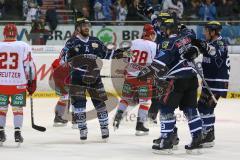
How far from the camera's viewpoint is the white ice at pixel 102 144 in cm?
895

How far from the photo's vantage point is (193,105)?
902 cm

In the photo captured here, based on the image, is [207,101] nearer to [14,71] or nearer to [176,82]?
[176,82]

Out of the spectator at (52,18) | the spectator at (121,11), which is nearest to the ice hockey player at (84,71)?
the spectator at (52,18)

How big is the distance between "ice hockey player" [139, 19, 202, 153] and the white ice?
28cm

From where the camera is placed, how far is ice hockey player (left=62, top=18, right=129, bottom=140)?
10.0m

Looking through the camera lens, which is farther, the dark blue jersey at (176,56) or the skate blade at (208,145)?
the skate blade at (208,145)

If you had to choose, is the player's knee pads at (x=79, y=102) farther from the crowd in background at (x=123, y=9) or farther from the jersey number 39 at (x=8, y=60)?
the crowd in background at (x=123, y=9)

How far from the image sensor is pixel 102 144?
32.8ft

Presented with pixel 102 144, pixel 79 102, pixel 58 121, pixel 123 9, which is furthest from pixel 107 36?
pixel 102 144

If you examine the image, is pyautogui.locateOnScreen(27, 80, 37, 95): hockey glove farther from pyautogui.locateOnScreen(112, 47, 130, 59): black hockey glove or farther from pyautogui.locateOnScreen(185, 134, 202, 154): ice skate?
pyautogui.locateOnScreen(185, 134, 202, 154): ice skate

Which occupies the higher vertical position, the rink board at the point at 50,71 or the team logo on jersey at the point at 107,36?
the team logo on jersey at the point at 107,36

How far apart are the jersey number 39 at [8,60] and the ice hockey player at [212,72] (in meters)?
2.55

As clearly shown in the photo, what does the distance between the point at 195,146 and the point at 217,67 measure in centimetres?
117

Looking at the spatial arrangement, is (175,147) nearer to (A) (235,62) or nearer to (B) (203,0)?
(A) (235,62)
